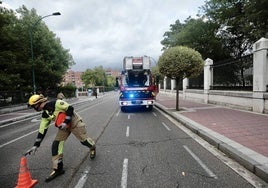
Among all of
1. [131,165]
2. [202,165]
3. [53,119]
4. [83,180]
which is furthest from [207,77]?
[83,180]

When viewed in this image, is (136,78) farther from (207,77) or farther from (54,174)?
(54,174)

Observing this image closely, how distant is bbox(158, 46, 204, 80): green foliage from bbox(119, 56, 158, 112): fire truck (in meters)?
2.99

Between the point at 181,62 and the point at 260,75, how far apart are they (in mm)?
4591

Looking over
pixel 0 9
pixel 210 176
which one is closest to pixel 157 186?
pixel 210 176

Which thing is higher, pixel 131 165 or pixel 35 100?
pixel 35 100

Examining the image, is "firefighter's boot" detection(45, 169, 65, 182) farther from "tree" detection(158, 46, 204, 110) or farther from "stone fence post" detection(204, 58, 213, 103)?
"stone fence post" detection(204, 58, 213, 103)

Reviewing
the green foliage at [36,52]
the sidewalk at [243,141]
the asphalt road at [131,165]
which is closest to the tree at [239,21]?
the sidewalk at [243,141]

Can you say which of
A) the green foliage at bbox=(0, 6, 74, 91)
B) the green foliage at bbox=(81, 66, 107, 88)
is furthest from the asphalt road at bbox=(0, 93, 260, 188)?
the green foliage at bbox=(81, 66, 107, 88)

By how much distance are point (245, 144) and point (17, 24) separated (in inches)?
1467

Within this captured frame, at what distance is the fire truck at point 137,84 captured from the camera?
19.1 m

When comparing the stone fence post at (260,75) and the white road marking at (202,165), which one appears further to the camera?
the stone fence post at (260,75)

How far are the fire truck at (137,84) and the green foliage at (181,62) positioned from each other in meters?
2.99

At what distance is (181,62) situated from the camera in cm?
1627

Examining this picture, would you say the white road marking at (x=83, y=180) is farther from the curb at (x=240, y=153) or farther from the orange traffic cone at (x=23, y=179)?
the curb at (x=240, y=153)
